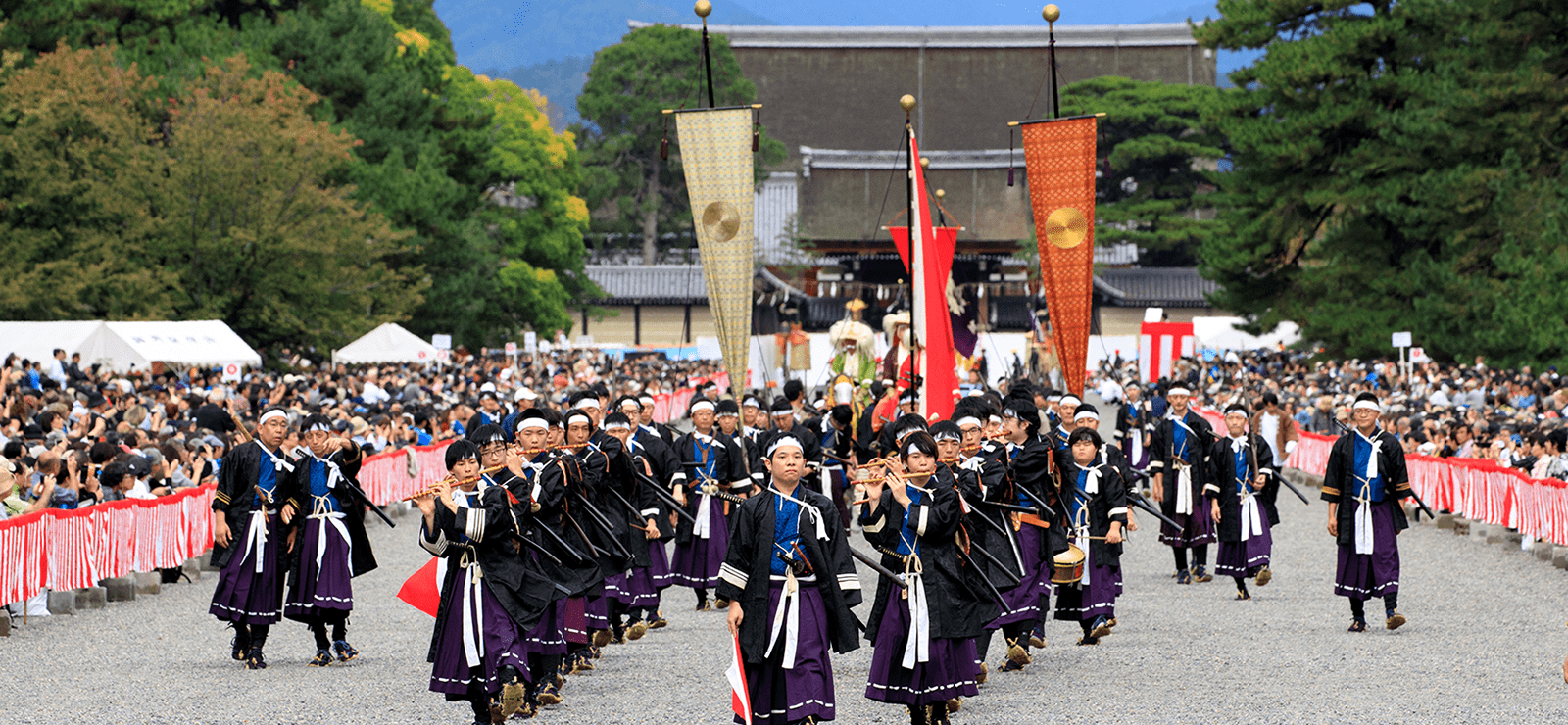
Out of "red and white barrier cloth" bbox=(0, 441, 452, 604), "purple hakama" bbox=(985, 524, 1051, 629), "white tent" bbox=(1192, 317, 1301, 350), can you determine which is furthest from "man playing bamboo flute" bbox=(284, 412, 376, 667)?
"white tent" bbox=(1192, 317, 1301, 350)

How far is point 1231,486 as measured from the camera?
12773 millimetres

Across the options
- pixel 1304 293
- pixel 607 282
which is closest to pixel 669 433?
pixel 1304 293

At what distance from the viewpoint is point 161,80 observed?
29641 millimetres

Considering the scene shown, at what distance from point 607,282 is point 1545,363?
3843cm

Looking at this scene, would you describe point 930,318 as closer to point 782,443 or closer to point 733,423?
point 733,423

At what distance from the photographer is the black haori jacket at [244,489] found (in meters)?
9.41

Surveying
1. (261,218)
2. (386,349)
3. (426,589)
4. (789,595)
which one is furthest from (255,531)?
(386,349)

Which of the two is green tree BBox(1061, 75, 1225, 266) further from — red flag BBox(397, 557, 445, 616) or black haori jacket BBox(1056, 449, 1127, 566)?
red flag BBox(397, 557, 445, 616)

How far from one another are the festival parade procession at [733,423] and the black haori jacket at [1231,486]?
1.6 inches

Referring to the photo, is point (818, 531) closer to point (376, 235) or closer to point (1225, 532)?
point (1225, 532)

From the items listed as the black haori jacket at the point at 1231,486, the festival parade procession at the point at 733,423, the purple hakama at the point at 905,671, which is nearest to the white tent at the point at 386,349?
the festival parade procession at the point at 733,423

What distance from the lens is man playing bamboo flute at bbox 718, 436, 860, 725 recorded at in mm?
6742

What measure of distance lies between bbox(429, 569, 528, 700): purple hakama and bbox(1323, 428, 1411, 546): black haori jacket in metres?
5.41

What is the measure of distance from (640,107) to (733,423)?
150 feet
